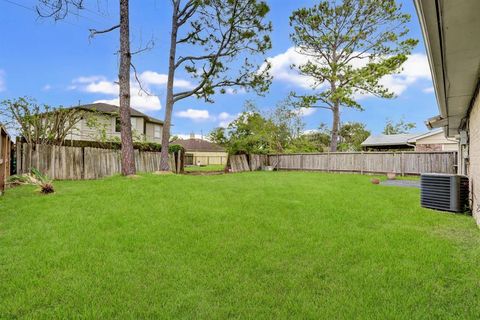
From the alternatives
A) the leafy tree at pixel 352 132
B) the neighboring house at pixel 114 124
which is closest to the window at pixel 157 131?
the neighboring house at pixel 114 124

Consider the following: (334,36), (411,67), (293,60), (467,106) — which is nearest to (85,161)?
(467,106)

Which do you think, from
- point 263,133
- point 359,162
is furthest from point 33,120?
point 359,162

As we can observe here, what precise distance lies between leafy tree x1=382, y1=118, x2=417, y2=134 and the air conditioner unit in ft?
97.3

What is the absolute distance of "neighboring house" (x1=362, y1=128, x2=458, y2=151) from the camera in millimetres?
19511

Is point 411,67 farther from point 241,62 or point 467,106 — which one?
point 467,106

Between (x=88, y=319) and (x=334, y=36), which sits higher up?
(x=334, y=36)

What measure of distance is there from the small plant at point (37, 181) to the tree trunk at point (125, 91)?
237 cm

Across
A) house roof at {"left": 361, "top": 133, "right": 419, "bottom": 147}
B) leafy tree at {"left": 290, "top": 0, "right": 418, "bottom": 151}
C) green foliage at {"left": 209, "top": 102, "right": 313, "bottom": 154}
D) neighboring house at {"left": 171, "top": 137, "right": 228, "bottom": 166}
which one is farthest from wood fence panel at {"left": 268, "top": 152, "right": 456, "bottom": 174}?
neighboring house at {"left": 171, "top": 137, "right": 228, "bottom": 166}

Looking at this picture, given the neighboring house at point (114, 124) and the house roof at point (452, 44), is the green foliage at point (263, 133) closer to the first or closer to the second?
the neighboring house at point (114, 124)

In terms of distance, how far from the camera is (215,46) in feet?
46.8

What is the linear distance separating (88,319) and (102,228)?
8.09 feet

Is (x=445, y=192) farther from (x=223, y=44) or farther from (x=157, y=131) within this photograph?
(x=157, y=131)

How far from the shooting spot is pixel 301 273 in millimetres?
2908

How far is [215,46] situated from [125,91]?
6119 mm
